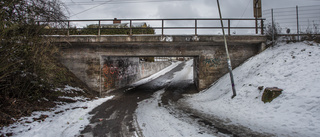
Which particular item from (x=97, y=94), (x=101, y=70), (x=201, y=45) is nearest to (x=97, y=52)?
(x=101, y=70)

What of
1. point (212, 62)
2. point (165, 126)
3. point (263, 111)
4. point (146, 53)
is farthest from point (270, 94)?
point (146, 53)

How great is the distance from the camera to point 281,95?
6148mm

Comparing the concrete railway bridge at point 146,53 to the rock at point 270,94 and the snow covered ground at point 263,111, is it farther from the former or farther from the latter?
the rock at point 270,94

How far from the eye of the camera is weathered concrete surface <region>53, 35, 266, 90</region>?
11.1 meters

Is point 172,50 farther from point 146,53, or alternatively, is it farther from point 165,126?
point 165,126

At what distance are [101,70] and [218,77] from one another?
861 cm

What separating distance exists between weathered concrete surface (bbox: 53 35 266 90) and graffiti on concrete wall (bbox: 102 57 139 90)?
1.04 metres

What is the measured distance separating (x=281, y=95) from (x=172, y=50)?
23.9 feet

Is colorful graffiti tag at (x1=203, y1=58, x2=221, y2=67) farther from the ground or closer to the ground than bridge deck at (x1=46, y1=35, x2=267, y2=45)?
closer to the ground

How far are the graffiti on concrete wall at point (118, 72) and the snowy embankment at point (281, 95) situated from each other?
312 inches

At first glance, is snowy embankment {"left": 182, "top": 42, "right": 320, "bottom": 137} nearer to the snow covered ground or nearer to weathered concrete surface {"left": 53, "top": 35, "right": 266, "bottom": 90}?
the snow covered ground

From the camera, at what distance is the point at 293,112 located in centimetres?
514

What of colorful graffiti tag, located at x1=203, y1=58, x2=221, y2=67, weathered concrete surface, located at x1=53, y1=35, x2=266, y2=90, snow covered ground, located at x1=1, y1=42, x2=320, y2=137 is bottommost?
snow covered ground, located at x1=1, y1=42, x2=320, y2=137

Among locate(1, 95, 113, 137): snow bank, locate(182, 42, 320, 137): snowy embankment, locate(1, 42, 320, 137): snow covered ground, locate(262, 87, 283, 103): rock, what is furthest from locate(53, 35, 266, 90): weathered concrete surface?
locate(1, 95, 113, 137): snow bank
